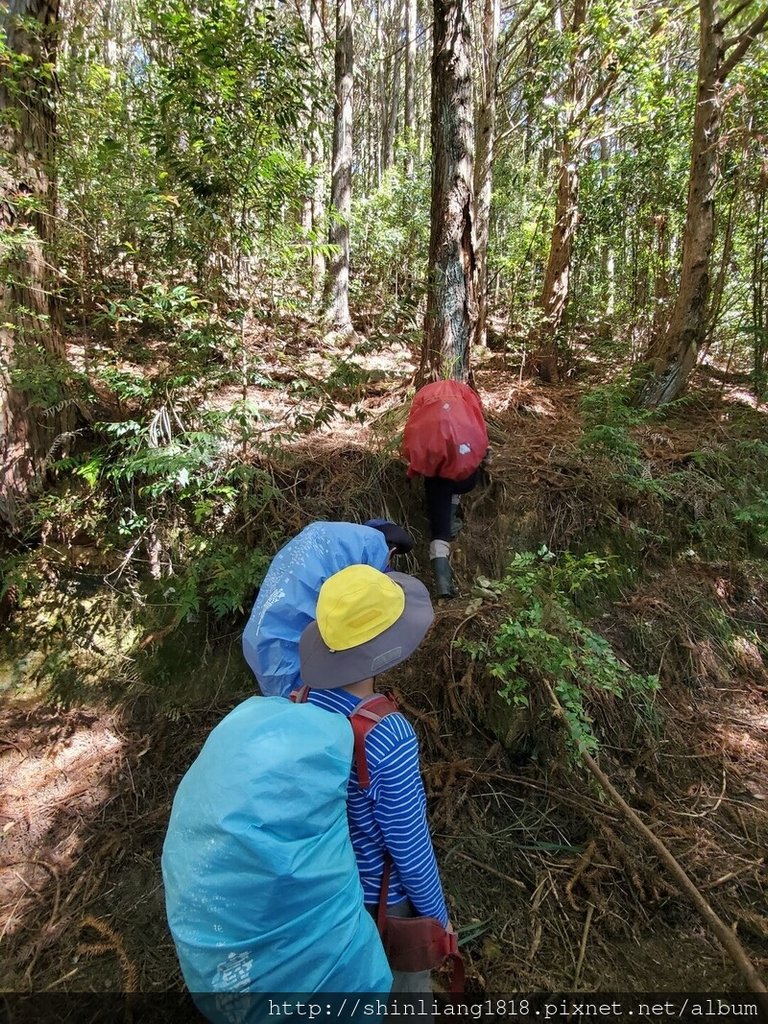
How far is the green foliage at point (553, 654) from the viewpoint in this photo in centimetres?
294

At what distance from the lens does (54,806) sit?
320 centimetres

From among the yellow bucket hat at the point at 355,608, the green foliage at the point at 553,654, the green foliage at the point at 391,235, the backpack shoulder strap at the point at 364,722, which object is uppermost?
the green foliage at the point at 391,235

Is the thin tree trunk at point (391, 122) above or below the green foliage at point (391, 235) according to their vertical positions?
above

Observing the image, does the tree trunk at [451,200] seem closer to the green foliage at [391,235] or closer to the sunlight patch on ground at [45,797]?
the sunlight patch on ground at [45,797]

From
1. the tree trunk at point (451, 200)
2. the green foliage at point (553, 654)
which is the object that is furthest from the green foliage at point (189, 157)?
the green foliage at point (553, 654)

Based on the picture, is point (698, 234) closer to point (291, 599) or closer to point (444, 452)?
point (444, 452)

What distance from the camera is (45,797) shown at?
3.26 m

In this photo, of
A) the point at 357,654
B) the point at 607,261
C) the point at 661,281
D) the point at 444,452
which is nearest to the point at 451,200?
the point at 444,452

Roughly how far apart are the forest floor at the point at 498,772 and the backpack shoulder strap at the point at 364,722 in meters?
1.71

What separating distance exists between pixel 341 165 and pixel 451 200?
186 inches

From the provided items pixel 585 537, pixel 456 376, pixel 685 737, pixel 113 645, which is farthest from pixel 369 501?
pixel 685 737

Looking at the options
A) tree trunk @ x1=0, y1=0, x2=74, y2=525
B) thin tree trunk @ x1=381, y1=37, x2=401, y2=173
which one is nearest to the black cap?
tree trunk @ x1=0, y1=0, x2=74, y2=525

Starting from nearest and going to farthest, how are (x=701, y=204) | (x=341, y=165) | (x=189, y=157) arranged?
(x=189, y=157) < (x=701, y=204) < (x=341, y=165)

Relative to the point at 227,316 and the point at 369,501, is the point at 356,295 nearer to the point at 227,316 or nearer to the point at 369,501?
the point at 227,316
